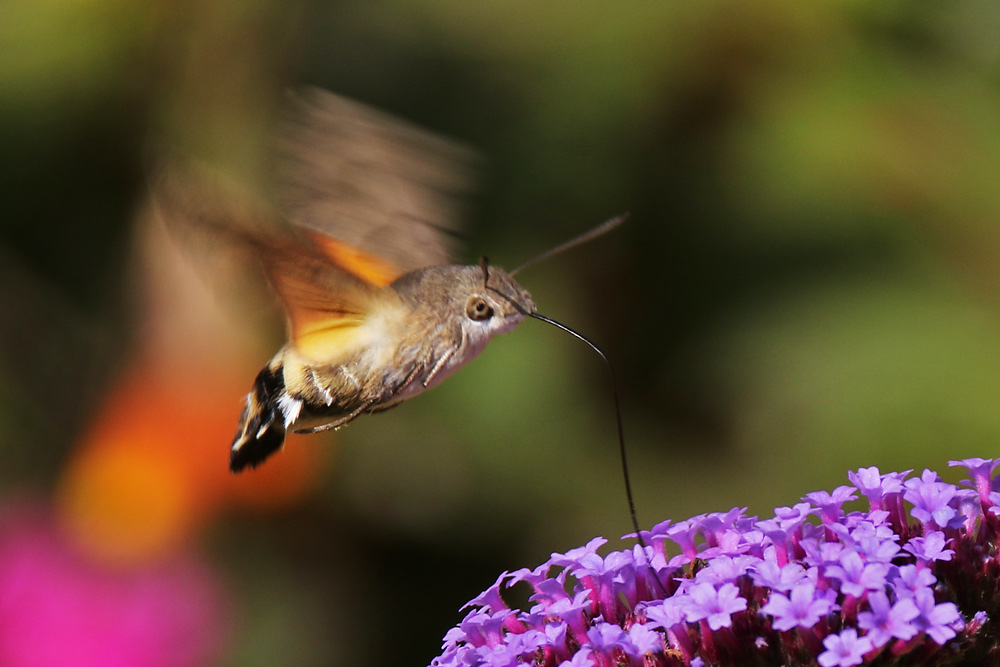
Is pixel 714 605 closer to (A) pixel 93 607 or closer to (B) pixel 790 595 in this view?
(B) pixel 790 595

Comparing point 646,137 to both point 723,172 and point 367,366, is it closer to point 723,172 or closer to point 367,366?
point 723,172

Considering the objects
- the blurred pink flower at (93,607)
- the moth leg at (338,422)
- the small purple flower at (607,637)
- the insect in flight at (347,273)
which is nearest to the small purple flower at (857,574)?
the small purple flower at (607,637)

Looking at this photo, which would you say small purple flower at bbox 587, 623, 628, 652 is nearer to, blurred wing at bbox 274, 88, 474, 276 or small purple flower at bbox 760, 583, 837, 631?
small purple flower at bbox 760, 583, 837, 631

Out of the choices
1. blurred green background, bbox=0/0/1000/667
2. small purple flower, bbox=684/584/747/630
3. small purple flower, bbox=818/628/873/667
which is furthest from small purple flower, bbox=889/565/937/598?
blurred green background, bbox=0/0/1000/667

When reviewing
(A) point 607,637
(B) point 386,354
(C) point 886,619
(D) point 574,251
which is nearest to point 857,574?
(C) point 886,619

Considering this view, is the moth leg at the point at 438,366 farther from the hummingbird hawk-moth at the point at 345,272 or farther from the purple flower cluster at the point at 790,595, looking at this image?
the purple flower cluster at the point at 790,595

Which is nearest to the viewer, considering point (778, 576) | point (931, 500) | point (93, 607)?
point (778, 576)

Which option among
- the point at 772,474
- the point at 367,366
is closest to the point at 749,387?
the point at 772,474
